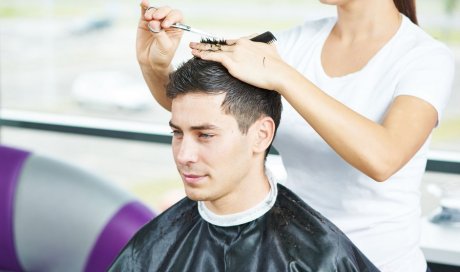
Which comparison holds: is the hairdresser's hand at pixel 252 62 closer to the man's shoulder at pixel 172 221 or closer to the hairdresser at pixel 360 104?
the hairdresser at pixel 360 104

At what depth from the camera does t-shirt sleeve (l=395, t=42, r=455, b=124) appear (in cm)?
155

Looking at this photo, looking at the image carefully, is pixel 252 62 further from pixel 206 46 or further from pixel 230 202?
pixel 230 202

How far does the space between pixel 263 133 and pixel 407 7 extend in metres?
Result: 0.42

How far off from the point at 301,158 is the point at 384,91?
23cm

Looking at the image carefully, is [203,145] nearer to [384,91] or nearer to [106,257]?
[384,91]

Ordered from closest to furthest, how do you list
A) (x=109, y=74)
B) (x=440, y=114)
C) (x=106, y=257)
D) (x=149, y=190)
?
(x=440, y=114) < (x=106, y=257) < (x=109, y=74) < (x=149, y=190)

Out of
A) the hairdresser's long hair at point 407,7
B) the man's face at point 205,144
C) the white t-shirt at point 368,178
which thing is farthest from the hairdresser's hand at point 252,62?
the hairdresser's long hair at point 407,7

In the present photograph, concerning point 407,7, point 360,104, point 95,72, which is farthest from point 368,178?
point 95,72

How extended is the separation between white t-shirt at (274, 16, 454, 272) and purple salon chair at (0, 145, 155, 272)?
889 millimetres

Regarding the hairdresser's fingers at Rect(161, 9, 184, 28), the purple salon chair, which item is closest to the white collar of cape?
the hairdresser's fingers at Rect(161, 9, 184, 28)

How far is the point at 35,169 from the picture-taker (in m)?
2.63

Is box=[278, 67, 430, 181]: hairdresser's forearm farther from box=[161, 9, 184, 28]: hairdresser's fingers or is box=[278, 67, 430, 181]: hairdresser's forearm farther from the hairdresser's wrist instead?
box=[161, 9, 184, 28]: hairdresser's fingers

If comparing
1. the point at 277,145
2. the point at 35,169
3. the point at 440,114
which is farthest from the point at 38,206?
the point at 440,114

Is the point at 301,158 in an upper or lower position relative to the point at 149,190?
upper
